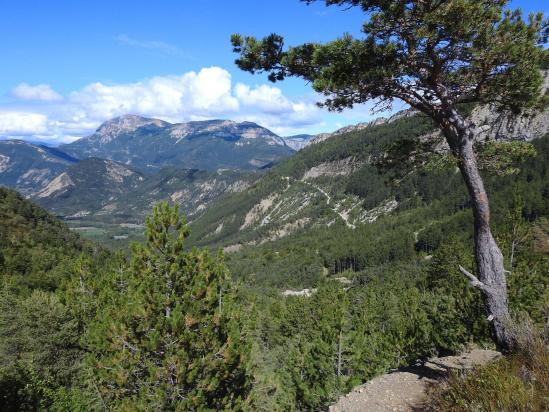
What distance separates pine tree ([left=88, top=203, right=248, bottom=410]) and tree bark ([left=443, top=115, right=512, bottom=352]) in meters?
10.3

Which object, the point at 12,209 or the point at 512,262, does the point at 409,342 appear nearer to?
the point at 512,262

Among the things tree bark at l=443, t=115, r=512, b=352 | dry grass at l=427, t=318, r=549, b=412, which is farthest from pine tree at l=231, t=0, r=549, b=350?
dry grass at l=427, t=318, r=549, b=412

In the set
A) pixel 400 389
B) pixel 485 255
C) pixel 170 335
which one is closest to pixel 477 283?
pixel 485 255

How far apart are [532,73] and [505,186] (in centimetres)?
21026

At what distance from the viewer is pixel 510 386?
7008 mm

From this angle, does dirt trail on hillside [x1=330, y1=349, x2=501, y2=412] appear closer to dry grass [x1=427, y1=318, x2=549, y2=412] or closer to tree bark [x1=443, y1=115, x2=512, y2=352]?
tree bark [x1=443, y1=115, x2=512, y2=352]

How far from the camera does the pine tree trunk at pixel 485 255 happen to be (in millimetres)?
11492

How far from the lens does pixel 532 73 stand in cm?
1133

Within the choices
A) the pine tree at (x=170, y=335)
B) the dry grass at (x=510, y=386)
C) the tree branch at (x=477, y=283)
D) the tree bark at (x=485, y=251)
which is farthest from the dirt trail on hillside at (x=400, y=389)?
the pine tree at (x=170, y=335)

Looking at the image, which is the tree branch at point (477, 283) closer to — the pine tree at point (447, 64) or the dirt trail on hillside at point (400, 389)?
the pine tree at point (447, 64)

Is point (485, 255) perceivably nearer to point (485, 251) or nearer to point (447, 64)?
point (485, 251)

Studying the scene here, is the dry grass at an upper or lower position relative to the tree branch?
lower

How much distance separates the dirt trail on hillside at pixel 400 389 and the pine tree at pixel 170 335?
560cm

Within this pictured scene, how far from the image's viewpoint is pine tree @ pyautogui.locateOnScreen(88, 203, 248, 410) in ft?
49.9
